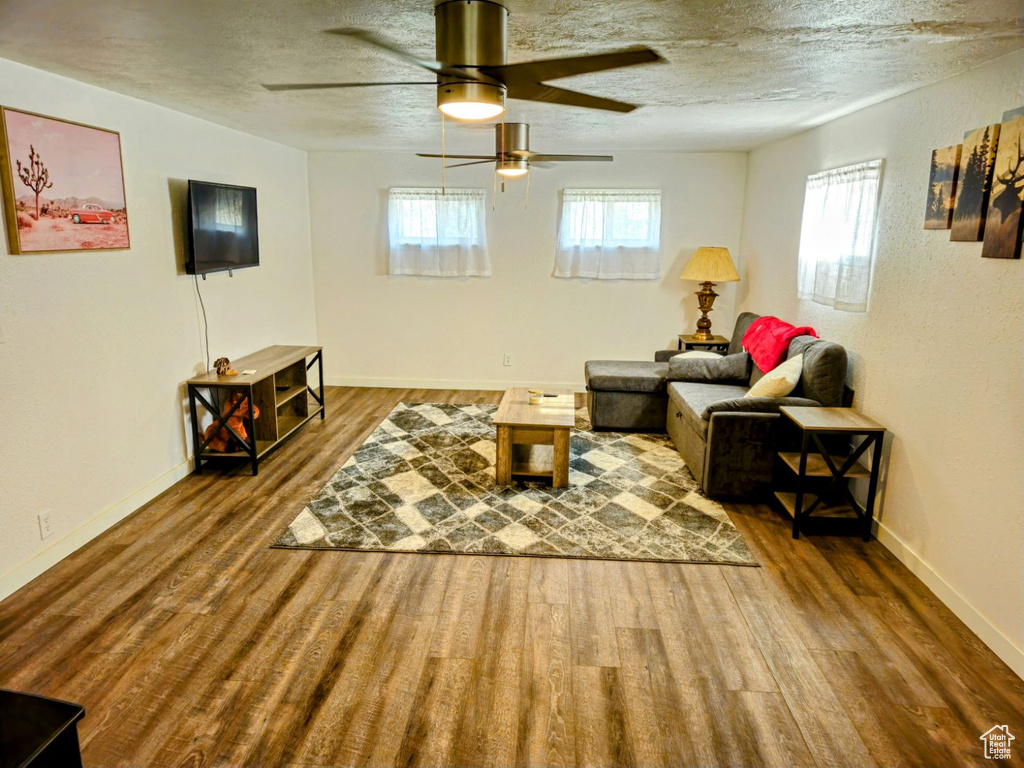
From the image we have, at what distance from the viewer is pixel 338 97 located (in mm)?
3576

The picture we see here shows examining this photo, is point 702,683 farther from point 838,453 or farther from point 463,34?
point 463,34

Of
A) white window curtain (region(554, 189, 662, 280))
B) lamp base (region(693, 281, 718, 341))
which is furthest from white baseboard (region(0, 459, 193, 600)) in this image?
lamp base (region(693, 281, 718, 341))

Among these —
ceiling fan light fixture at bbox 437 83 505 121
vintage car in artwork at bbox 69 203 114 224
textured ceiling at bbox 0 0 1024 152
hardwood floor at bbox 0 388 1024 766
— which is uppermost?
textured ceiling at bbox 0 0 1024 152

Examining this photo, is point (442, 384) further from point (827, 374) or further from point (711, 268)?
point (827, 374)

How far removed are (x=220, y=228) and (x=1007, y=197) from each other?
4.39 meters

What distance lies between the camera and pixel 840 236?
412 cm

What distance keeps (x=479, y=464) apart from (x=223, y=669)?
2373 millimetres

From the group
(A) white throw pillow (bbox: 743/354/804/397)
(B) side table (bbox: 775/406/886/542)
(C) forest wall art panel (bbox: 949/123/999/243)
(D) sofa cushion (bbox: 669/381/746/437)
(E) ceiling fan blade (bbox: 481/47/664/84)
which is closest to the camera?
(E) ceiling fan blade (bbox: 481/47/664/84)

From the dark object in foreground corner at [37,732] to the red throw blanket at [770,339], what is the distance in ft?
14.0

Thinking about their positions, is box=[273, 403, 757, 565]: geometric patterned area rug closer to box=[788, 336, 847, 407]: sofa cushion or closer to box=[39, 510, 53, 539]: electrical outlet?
box=[788, 336, 847, 407]: sofa cushion

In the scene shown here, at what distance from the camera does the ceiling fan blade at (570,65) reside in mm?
1788

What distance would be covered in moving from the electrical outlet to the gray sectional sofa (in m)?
3.57

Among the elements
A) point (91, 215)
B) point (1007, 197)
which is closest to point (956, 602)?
point (1007, 197)

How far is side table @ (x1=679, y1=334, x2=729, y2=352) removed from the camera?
6.01 m
